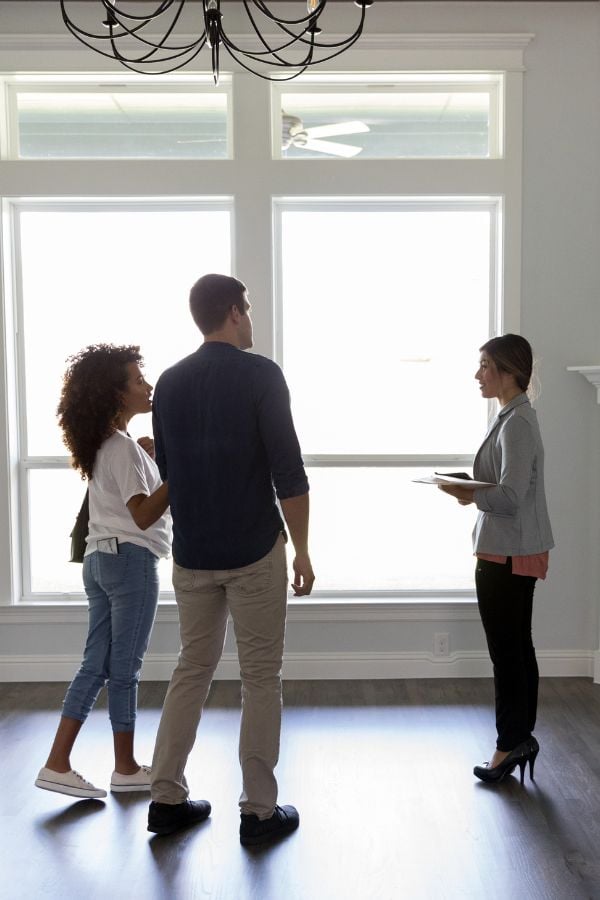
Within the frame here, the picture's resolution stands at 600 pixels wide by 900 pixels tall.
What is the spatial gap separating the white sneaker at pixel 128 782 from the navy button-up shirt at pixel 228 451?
941mm

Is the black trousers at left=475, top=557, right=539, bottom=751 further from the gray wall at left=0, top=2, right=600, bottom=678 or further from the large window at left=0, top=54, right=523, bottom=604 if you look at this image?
the large window at left=0, top=54, right=523, bottom=604

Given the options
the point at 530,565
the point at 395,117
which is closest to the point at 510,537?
the point at 530,565

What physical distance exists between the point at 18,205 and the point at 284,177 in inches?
52.0

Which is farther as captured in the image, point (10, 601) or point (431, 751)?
point (10, 601)

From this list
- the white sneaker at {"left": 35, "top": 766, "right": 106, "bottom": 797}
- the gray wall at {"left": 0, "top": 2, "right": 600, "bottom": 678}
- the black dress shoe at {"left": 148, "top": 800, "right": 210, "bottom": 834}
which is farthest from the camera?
the gray wall at {"left": 0, "top": 2, "right": 600, "bottom": 678}

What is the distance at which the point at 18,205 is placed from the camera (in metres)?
4.18

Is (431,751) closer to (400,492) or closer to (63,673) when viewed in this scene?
(400,492)

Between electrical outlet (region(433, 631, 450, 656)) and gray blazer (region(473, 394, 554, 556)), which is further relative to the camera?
electrical outlet (region(433, 631, 450, 656))

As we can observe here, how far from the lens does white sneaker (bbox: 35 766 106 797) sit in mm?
2801

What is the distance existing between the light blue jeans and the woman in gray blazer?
106 centimetres

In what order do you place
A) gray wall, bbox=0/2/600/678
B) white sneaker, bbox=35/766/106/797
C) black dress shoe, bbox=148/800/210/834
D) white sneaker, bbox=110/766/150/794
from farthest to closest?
1. gray wall, bbox=0/2/600/678
2. white sneaker, bbox=110/766/150/794
3. white sneaker, bbox=35/766/106/797
4. black dress shoe, bbox=148/800/210/834

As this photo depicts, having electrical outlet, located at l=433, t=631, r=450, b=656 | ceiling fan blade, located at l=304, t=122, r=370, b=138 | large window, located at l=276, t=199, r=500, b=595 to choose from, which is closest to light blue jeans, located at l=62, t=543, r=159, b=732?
large window, located at l=276, t=199, r=500, b=595

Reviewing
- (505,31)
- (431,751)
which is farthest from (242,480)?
(505,31)

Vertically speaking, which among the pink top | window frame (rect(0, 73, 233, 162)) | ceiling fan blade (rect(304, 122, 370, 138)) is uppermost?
window frame (rect(0, 73, 233, 162))
